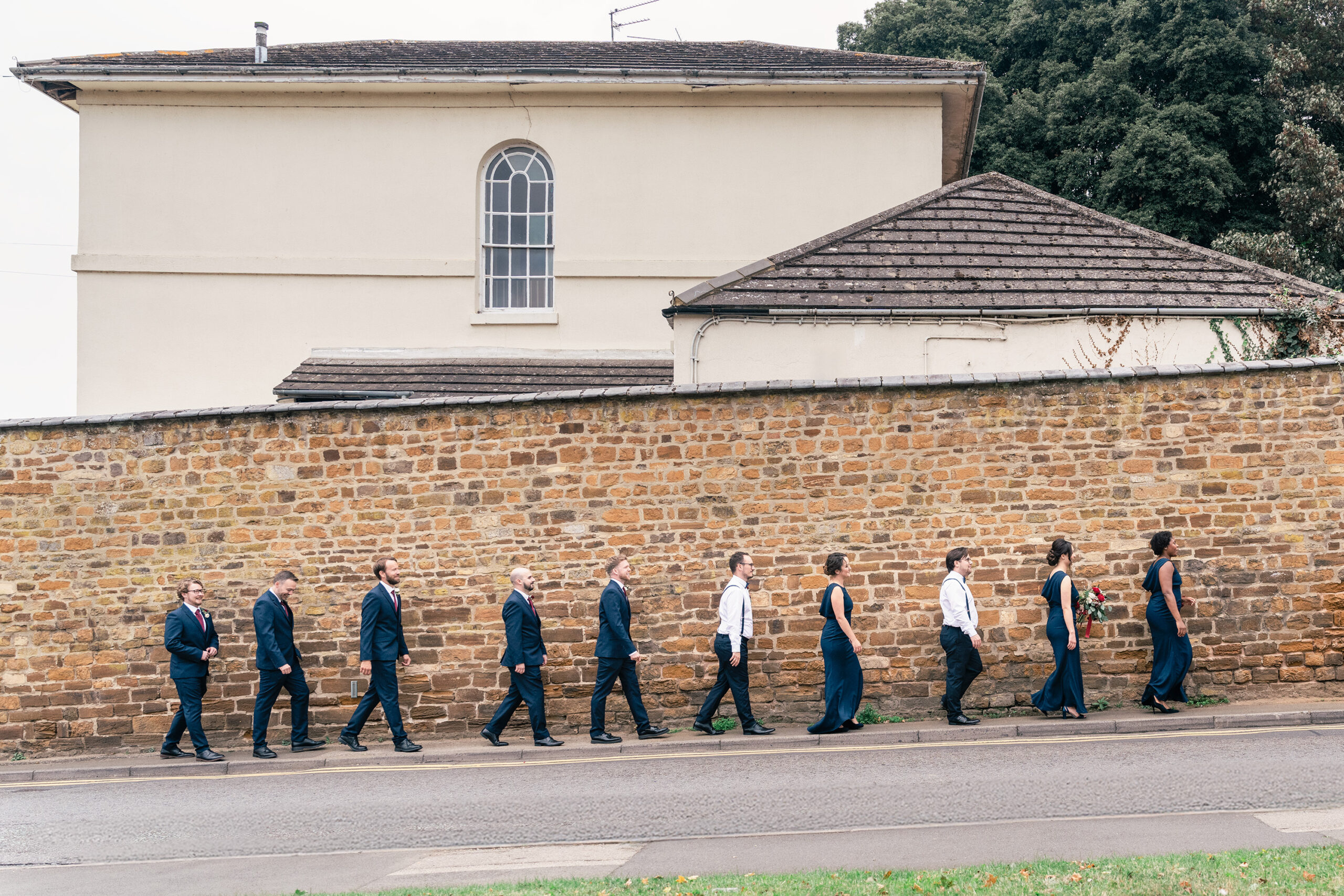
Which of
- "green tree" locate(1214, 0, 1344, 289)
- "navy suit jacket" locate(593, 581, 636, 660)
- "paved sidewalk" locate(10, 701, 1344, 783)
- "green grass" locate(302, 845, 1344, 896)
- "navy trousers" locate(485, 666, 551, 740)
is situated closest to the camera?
"green grass" locate(302, 845, 1344, 896)

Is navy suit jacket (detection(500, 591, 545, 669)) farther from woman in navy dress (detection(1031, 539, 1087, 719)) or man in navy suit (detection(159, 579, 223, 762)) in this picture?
woman in navy dress (detection(1031, 539, 1087, 719))

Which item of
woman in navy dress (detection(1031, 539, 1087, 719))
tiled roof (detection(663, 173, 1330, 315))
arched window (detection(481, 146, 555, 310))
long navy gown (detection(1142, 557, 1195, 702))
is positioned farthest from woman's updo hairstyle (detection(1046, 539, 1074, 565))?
arched window (detection(481, 146, 555, 310))

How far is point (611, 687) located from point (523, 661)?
92 centimetres

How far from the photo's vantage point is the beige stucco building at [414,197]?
1936 cm

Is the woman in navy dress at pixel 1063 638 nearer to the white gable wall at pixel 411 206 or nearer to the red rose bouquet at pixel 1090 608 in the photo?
the red rose bouquet at pixel 1090 608

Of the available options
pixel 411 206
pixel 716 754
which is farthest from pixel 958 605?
pixel 411 206

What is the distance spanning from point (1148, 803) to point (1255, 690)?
15.9ft

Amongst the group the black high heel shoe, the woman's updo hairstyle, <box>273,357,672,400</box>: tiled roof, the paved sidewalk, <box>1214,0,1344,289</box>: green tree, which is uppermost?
<box>1214,0,1344,289</box>: green tree

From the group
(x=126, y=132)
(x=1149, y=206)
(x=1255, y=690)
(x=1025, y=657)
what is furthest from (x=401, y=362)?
(x=1149, y=206)

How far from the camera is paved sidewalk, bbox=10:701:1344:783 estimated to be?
404 inches

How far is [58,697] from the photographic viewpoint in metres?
12.1

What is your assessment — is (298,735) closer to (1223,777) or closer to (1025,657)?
(1025,657)

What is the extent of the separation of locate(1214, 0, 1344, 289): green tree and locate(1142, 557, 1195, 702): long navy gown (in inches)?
621

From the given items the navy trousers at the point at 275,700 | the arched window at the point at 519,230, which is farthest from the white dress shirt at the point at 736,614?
the arched window at the point at 519,230
